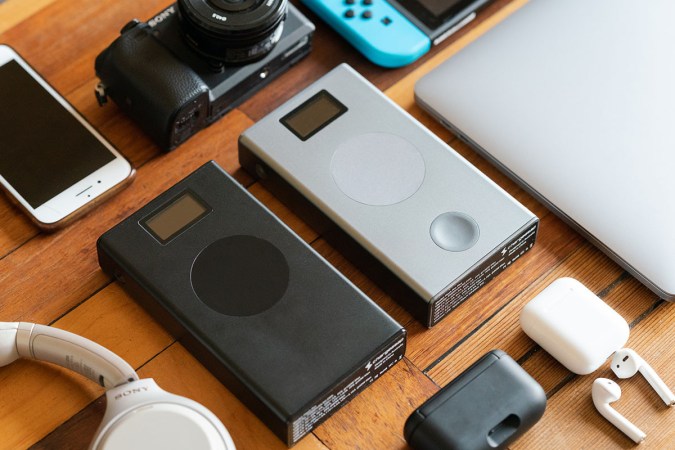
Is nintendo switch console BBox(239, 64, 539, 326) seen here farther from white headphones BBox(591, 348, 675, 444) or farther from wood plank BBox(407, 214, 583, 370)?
white headphones BBox(591, 348, 675, 444)

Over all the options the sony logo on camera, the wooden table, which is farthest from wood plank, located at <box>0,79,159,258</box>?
the sony logo on camera

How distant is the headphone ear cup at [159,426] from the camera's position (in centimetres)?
87

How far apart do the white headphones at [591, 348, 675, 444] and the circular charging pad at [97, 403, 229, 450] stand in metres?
0.34

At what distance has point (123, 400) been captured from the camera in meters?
0.91

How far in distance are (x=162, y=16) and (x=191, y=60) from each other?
7cm

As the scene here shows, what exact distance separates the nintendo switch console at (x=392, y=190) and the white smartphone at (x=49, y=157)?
148mm

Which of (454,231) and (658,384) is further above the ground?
(454,231)

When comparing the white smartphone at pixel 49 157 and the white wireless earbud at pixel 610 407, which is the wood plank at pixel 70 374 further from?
the white wireless earbud at pixel 610 407

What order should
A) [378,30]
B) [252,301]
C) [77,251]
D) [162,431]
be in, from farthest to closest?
Result: 1. [378,30]
2. [77,251]
3. [252,301]
4. [162,431]

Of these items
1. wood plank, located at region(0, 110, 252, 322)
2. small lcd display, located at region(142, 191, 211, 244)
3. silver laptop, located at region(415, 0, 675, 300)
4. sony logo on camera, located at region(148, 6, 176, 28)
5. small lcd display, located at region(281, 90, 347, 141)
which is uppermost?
sony logo on camera, located at region(148, 6, 176, 28)

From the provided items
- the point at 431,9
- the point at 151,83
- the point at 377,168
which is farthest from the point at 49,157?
the point at 431,9

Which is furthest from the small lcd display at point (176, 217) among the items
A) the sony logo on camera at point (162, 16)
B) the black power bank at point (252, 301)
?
the sony logo on camera at point (162, 16)

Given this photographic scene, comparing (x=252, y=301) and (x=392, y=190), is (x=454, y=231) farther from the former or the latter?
(x=252, y=301)

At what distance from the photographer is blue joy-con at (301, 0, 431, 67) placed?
3.87ft
